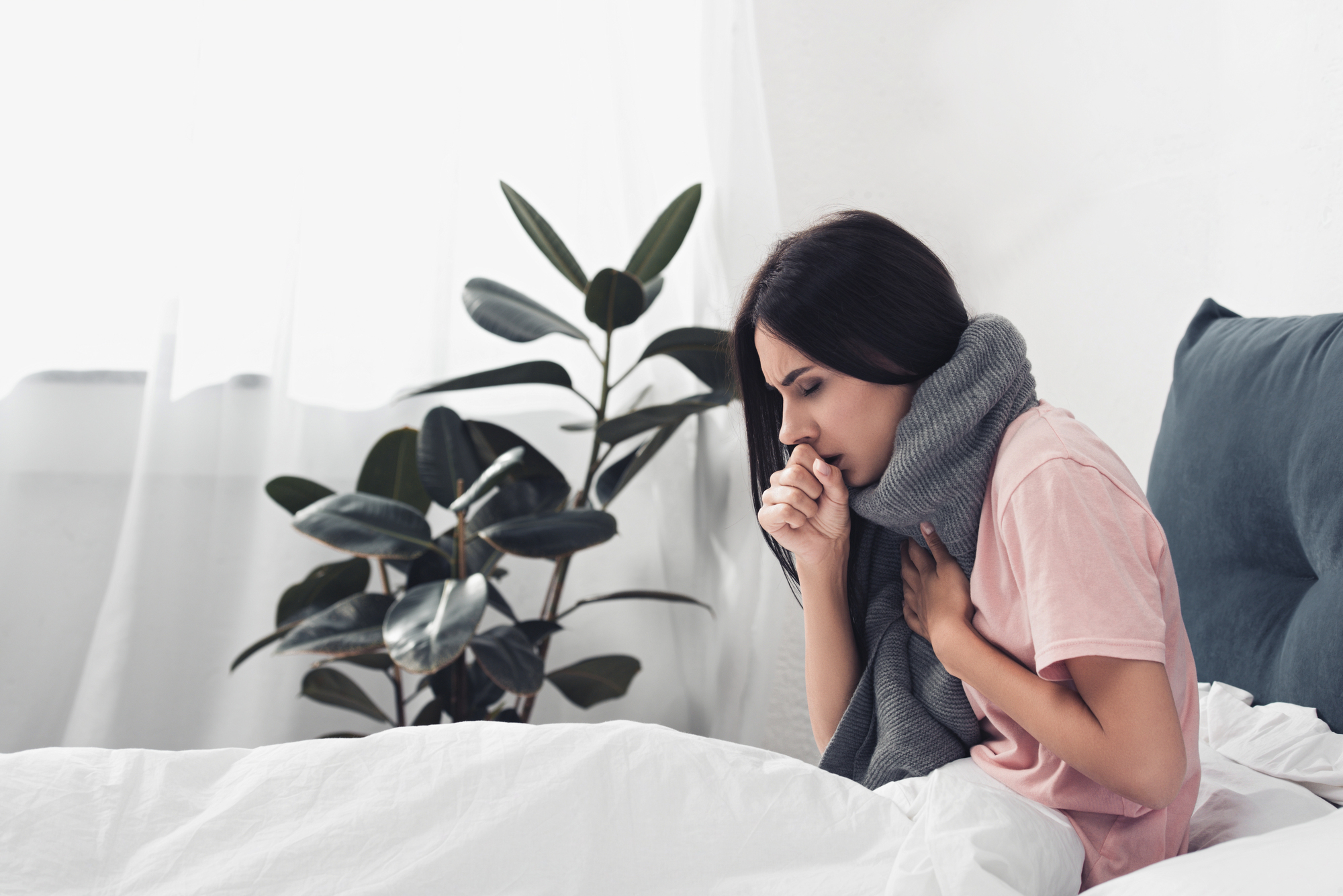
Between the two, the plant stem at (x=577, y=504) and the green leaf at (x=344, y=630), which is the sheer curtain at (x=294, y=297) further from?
the green leaf at (x=344, y=630)

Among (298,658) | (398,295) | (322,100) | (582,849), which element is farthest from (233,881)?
(322,100)

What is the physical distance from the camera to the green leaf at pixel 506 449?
56.7 inches

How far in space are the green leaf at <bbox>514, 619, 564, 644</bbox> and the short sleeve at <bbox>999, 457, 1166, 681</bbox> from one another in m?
0.94

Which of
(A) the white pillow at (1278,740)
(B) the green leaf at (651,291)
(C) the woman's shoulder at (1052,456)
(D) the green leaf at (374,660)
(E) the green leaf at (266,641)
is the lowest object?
(D) the green leaf at (374,660)

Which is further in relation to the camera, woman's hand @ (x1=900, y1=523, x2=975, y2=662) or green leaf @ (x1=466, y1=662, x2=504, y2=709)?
→ green leaf @ (x1=466, y1=662, x2=504, y2=709)

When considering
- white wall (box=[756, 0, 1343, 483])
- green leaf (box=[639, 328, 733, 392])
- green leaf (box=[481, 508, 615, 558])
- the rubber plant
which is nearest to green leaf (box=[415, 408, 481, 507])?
the rubber plant

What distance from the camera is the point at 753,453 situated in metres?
0.99

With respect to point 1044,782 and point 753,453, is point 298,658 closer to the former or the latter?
point 753,453

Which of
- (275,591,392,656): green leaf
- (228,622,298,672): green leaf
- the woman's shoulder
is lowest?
(228,622,298,672): green leaf

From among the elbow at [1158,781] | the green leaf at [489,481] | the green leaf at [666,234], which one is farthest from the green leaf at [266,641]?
the elbow at [1158,781]

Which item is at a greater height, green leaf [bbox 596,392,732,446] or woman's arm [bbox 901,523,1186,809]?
green leaf [bbox 596,392,732,446]

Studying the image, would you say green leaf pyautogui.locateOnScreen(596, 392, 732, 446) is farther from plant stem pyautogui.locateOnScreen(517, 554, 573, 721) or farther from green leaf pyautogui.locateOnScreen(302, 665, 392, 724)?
green leaf pyautogui.locateOnScreen(302, 665, 392, 724)

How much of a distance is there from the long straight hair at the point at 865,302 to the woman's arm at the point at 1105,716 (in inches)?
10.2

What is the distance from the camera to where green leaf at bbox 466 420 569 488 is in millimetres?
1440
